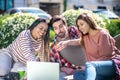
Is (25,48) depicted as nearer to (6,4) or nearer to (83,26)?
(83,26)

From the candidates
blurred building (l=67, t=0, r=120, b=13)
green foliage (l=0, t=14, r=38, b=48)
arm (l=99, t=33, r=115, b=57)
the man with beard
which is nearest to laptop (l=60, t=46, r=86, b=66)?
the man with beard

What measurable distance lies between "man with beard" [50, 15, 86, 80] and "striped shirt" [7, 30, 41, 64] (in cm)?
26

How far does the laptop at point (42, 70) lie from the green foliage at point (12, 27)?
17.3ft

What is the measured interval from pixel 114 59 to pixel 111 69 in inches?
5.2

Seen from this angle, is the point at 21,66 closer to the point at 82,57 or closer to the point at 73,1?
the point at 82,57

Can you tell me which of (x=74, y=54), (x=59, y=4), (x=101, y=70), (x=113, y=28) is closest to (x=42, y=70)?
(x=101, y=70)

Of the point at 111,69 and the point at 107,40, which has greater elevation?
the point at 107,40

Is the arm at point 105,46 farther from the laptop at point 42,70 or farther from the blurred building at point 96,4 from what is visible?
the blurred building at point 96,4

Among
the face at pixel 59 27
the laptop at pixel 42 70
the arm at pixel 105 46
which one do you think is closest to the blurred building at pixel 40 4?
the face at pixel 59 27

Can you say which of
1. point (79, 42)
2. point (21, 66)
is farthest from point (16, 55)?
point (79, 42)

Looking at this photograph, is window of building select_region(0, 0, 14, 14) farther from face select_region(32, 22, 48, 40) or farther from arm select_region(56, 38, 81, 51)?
arm select_region(56, 38, 81, 51)

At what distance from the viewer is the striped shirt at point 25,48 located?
596cm

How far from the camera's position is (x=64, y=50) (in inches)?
244

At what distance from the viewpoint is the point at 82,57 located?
20.7 feet
